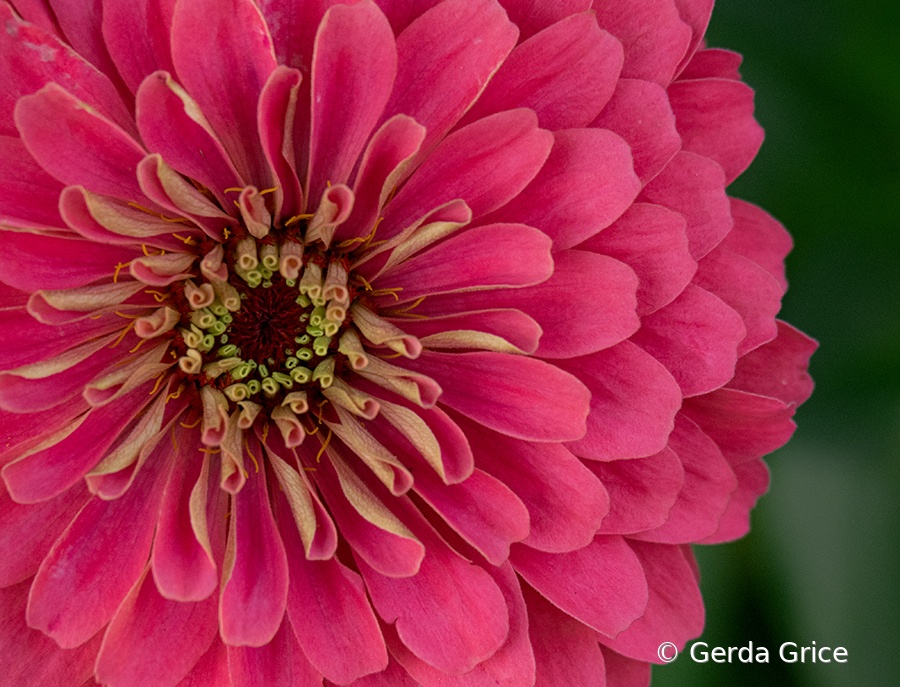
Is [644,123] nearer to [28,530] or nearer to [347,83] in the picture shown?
[347,83]

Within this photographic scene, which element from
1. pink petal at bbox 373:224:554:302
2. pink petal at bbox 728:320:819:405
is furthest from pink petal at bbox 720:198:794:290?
pink petal at bbox 373:224:554:302

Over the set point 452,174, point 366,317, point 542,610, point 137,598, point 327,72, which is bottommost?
point 542,610

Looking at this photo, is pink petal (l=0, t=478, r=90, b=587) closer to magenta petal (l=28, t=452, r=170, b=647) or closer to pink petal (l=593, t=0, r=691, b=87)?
magenta petal (l=28, t=452, r=170, b=647)

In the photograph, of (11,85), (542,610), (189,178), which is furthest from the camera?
(542,610)

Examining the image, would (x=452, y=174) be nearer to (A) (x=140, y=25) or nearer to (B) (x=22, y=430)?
(A) (x=140, y=25)

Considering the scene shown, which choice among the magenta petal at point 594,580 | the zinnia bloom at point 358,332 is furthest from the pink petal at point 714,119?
the magenta petal at point 594,580

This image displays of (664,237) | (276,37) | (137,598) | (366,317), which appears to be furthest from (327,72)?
(137,598)

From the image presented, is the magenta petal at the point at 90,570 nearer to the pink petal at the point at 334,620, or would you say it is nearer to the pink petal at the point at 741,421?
the pink petal at the point at 334,620
